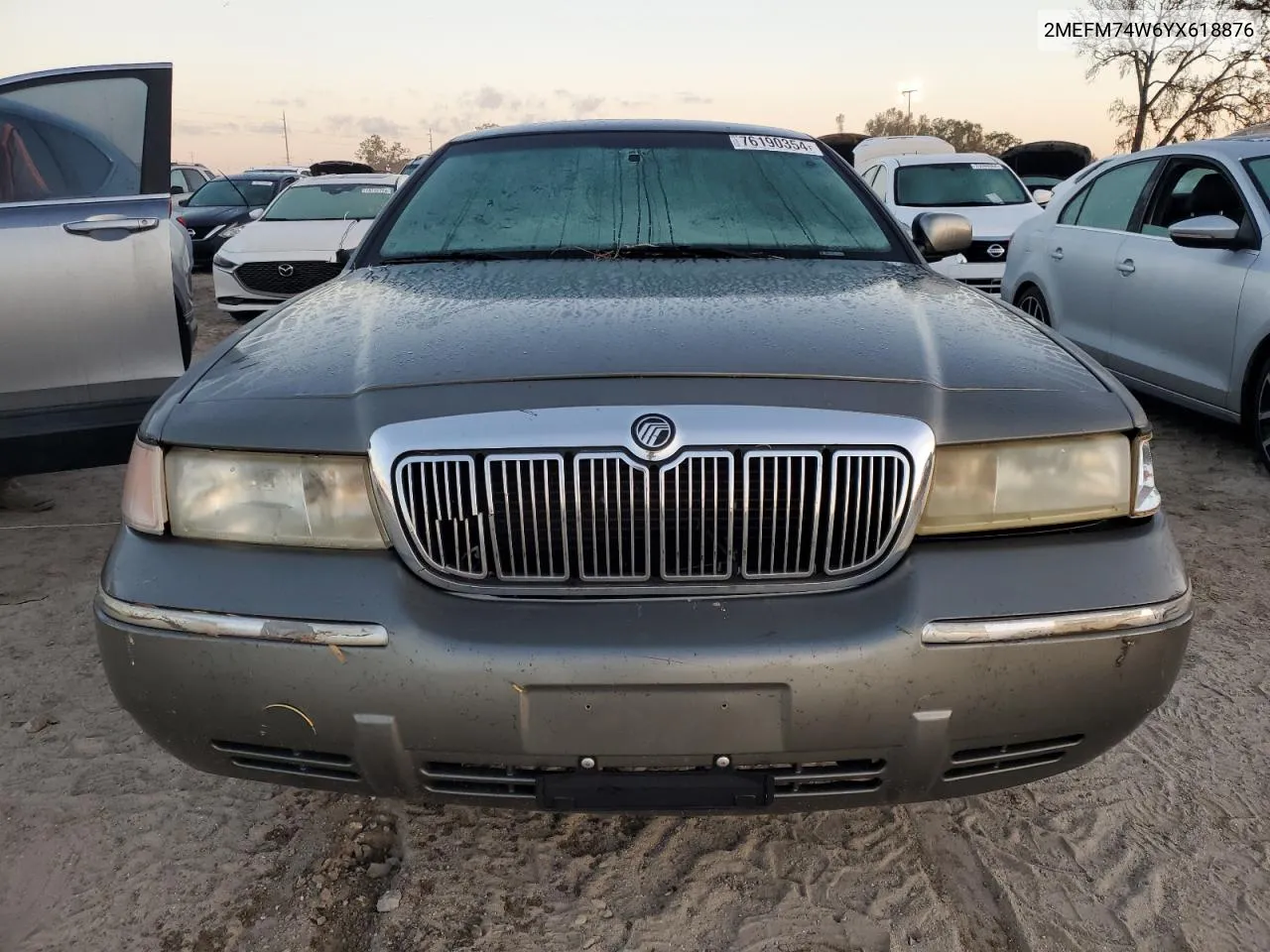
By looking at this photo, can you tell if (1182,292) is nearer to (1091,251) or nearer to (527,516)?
(1091,251)

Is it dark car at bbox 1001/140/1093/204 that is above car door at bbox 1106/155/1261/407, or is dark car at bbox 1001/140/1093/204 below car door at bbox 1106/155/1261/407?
below

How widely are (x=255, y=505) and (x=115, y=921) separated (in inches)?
35.7

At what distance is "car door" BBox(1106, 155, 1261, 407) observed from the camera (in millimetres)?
4652

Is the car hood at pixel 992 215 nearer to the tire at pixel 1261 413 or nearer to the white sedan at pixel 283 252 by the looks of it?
the tire at pixel 1261 413

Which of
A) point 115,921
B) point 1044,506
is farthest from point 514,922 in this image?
point 1044,506

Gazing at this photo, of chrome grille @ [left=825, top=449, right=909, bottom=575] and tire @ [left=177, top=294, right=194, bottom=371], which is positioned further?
tire @ [left=177, top=294, right=194, bottom=371]

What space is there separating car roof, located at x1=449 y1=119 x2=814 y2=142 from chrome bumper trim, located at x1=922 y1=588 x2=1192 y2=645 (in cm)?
213

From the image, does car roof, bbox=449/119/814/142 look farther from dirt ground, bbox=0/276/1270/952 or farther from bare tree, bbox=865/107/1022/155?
bare tree, bbox=865/107/1022/155

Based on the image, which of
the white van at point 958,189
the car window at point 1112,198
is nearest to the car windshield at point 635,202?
the car window at point 1112,198

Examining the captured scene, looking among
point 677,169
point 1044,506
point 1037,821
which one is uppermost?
point 677,169

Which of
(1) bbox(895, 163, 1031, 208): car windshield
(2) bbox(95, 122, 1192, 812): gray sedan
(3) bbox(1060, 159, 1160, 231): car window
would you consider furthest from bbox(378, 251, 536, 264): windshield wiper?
(1) bbox(895, 163, 1031, 208): car windshield

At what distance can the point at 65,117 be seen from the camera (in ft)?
11.3

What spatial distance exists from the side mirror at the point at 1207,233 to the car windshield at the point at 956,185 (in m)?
5.94

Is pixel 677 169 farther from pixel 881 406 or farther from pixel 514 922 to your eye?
pixel 514 922
